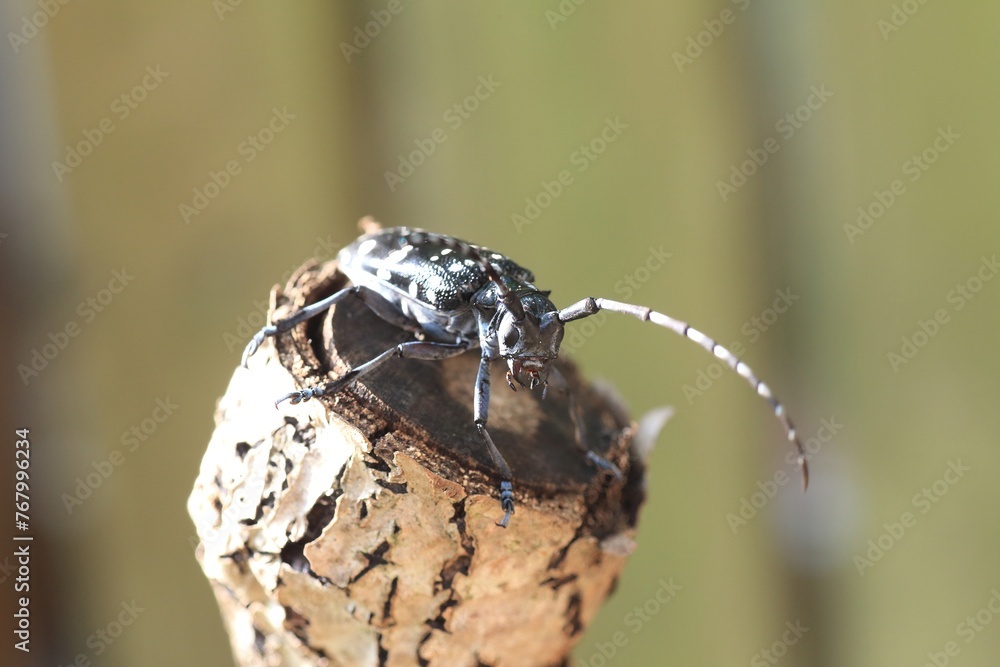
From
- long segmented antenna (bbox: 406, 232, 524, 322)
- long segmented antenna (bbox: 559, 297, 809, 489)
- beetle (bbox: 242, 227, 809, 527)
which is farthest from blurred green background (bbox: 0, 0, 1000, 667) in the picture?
long segmented antenna (bbox: 559, 297, 809, 489)

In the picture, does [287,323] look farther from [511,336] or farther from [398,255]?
[511,336]

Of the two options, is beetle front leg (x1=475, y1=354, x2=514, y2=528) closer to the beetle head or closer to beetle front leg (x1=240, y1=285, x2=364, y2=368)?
the beetle head

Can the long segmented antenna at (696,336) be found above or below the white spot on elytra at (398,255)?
above

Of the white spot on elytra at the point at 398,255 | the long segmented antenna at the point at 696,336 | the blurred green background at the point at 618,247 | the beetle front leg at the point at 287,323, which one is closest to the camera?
the long segmented antenna at the point at 696,336

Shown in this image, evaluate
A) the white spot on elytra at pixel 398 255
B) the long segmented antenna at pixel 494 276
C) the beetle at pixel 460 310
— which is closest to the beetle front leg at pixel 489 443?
the beetle at pixel 460 310

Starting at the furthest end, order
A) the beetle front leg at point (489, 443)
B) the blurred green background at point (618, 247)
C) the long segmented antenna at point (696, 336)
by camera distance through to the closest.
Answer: the blurred green background at point (618, 247) < the beetle front leg at point (489, 443) < the long segmented antenna at point (696, 336)

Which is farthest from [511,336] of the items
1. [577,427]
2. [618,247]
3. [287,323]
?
[618,247]

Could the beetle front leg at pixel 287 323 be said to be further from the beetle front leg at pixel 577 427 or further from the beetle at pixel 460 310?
the beetle front leg at pixel 577 427
